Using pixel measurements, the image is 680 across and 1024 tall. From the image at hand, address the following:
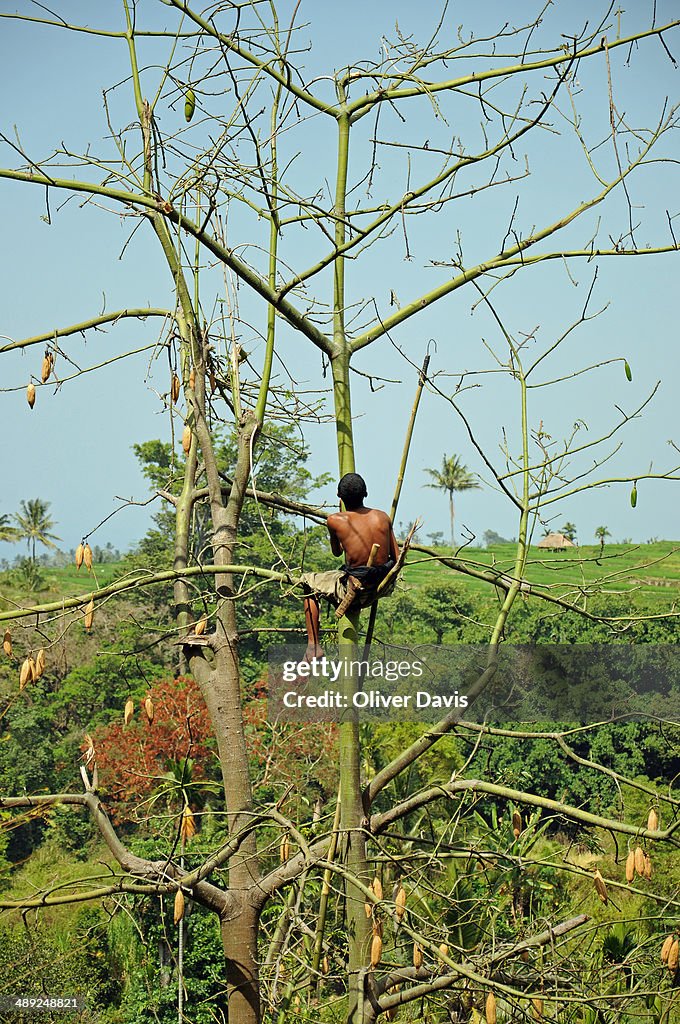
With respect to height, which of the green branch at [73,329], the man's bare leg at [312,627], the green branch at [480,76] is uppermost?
the green branch at [480,76]

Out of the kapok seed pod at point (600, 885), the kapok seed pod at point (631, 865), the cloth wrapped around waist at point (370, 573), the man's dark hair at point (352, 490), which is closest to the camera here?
the kapok seed pod at point (631, 865)

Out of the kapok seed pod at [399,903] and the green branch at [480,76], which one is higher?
the green branch at [480,76]

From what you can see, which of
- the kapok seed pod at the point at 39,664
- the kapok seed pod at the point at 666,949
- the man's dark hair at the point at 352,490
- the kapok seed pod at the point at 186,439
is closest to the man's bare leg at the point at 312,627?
the man's dark hair at the point at 352,490

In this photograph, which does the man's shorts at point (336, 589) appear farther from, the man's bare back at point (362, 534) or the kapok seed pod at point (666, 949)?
the kapok seed pod at point (666, 949)

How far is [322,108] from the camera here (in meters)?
3.95

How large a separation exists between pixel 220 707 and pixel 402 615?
22579 millimetres

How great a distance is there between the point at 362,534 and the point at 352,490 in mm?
173

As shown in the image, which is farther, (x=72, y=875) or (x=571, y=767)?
(x=571, y=767)

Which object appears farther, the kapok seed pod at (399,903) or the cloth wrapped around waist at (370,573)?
the cloth wrapped around waist at (370,573)

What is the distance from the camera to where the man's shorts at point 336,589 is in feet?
11.7

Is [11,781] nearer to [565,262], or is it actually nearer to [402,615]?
[402,615]

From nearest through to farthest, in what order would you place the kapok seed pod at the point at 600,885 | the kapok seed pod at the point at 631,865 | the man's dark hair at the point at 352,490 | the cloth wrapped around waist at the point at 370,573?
1. the kapok seed pod at the point at 631,865
2. the kapok seed pod at the point at 600,885
3. the cloth wrapped around waist at the point at 370,573
4. the man's dark hair at the point at 352,490

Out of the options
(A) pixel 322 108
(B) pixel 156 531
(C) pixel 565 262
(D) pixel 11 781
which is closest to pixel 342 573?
(C) pixel 565 262

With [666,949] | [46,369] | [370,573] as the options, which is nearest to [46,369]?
[46,369]
